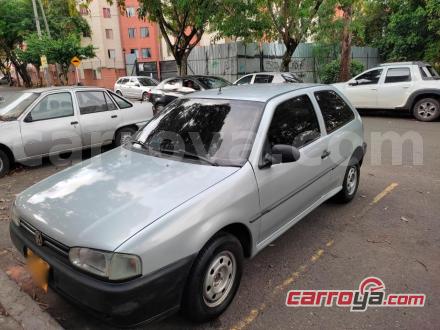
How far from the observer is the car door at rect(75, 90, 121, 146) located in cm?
709

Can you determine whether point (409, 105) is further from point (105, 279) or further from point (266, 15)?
point (105, 279)

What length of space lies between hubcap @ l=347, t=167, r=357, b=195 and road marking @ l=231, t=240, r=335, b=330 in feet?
3.87

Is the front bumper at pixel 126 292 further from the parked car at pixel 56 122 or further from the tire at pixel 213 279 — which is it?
the parked car at pixel 56 122

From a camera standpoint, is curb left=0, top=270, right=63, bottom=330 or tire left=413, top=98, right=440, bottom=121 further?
tire left=413, top=98, right=440, bottom=121

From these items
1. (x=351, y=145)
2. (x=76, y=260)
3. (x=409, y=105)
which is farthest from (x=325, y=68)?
(x=76, y=260)

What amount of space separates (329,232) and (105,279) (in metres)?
2.82

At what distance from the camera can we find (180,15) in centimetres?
1577

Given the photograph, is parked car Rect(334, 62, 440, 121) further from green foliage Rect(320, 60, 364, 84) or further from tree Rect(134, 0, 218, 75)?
green foliage Rect(320, 60, 364, 84)

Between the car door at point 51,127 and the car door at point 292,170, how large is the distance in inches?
190

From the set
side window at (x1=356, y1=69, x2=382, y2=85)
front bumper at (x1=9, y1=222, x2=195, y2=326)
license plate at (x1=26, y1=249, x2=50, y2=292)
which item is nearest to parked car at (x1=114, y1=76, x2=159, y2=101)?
side window at (x1=356, y1=69, x2=382, y2=85)

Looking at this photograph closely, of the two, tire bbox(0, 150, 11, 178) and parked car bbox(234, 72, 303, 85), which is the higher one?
parked car bbox(234, 72, 303, 85)

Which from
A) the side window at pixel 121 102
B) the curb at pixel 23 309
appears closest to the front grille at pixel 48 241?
the curb at pixel 23 309

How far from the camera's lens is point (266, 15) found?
14.5 metres

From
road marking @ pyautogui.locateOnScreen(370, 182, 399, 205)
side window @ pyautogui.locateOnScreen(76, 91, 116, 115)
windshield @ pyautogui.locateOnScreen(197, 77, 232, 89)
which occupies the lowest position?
road marking @ pyautogui.locateOnScreen(370, 182, 399, 205)
